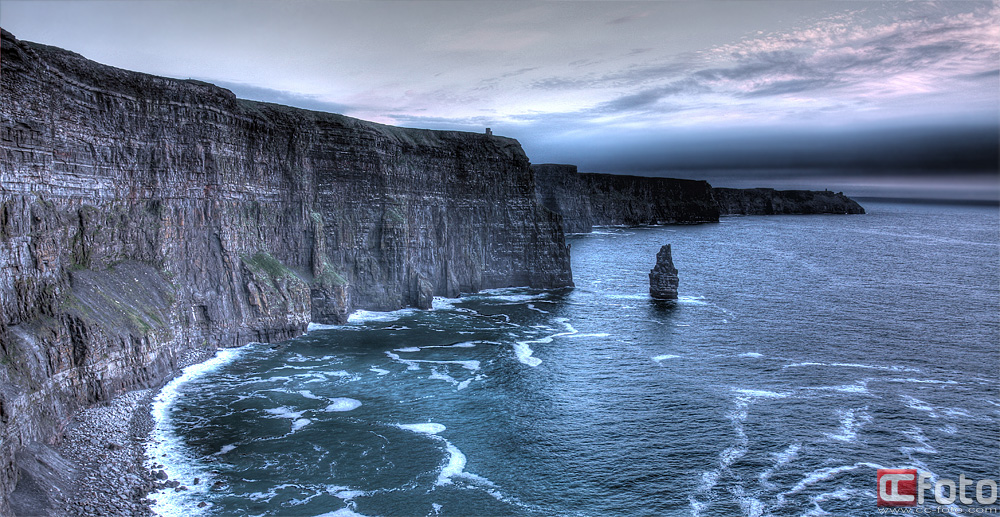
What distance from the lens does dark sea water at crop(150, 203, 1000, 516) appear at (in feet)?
110

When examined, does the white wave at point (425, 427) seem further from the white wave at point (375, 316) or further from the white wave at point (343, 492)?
the white wave at point (375, 316)

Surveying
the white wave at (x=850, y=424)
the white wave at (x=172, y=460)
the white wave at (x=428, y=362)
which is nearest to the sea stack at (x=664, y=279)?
the white wave at (x=428, y=362)

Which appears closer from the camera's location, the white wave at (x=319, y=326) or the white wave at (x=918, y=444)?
the white wave at (x=918, y=444)

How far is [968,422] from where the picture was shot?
145 ft

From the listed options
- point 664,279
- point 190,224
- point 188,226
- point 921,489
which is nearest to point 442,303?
point 664,279

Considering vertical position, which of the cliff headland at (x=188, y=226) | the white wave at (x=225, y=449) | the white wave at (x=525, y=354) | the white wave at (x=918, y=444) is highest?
the cliff headland at (x=188, y=226)

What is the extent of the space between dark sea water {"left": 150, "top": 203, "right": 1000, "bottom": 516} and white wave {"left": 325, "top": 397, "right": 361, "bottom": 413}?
0.31 metres

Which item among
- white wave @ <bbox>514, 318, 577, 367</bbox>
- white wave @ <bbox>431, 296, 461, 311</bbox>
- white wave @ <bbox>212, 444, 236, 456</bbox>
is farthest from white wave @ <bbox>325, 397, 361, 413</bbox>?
white wave @ <bbox>431, 296, 461, 311</bbox>

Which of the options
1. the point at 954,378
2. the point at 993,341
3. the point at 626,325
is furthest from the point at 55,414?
the point at 993,341

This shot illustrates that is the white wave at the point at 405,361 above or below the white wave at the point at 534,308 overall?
below

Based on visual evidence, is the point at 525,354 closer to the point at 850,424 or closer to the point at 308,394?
the point at 308,394

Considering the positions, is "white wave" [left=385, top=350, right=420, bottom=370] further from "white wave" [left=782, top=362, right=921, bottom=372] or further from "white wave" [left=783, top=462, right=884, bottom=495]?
"white wave" [left=782, top=362, right=921, bottom=372]

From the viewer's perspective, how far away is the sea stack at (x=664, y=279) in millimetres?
92438

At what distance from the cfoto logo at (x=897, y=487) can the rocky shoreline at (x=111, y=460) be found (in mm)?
39112
